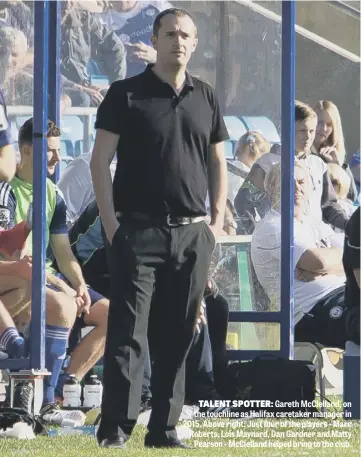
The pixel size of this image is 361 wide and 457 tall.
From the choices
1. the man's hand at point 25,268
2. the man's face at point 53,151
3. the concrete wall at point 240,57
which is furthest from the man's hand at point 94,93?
the man's hand at point 25,268

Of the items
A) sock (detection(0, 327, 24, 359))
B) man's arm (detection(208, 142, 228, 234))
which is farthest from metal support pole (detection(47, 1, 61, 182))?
man's arm (detection(208, 142, 228, 234))

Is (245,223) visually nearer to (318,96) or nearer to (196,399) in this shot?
(196,399)

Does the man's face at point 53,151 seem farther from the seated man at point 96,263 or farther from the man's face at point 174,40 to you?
the man's face at point 174,40

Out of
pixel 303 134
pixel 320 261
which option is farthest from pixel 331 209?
pixel 320 261

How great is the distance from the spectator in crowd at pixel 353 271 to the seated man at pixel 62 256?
55.9 inches

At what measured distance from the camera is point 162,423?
6.14 meters

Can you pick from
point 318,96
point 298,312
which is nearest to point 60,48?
point 298,312

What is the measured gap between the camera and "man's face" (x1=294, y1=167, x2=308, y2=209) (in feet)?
30.4

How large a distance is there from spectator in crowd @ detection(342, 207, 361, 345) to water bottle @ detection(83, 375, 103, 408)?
147 centimetres

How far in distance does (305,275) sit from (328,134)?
5.82 feet

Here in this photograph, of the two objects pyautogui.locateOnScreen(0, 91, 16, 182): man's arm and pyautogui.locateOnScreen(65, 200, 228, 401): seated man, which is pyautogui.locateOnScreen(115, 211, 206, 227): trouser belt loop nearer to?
pyautogui.locateOnScreen(0, 91, 16, 182): man's arm

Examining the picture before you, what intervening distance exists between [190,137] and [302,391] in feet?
7.90

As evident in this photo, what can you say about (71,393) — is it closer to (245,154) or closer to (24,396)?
(24,396)

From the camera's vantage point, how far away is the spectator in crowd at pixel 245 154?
29.1 feet
